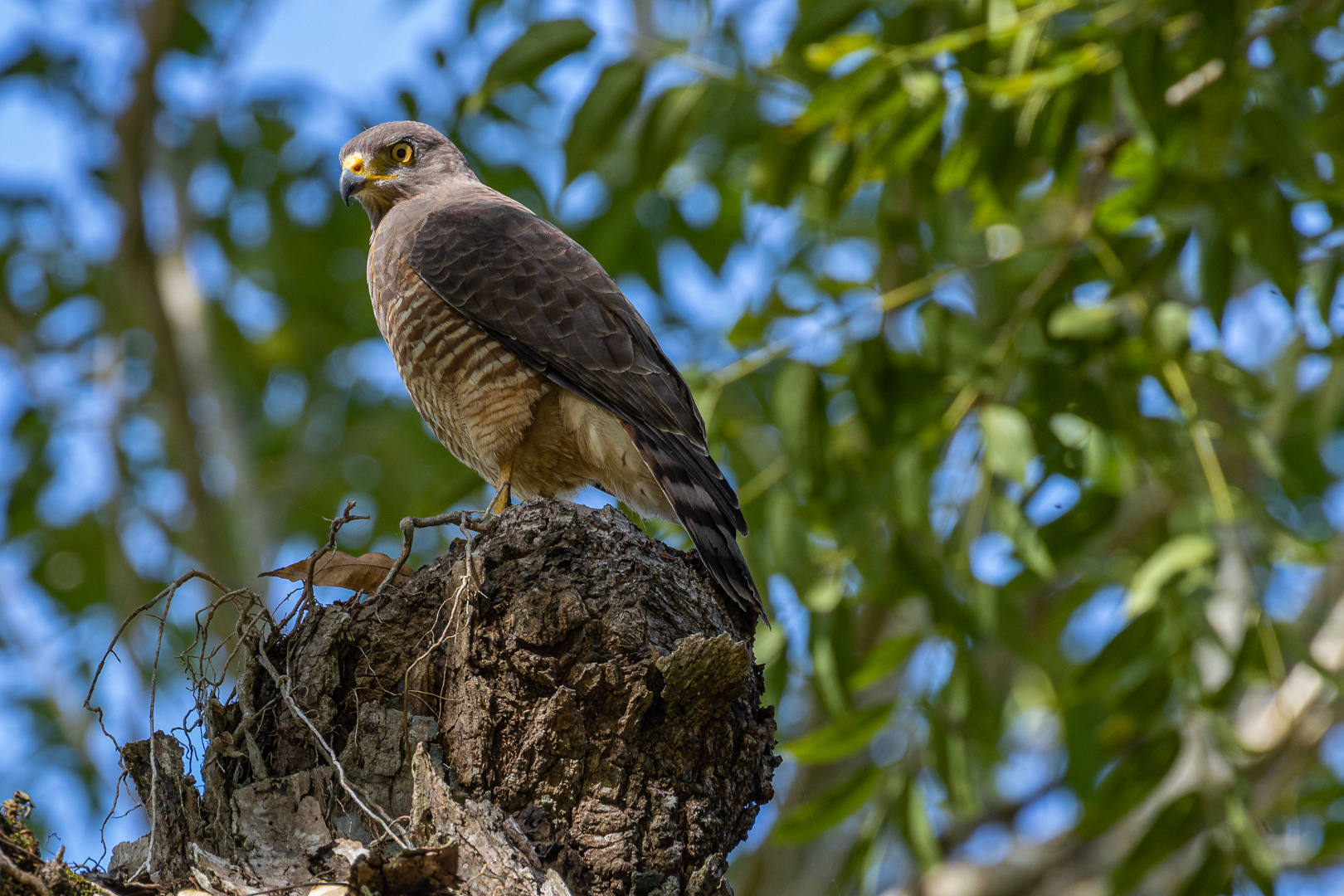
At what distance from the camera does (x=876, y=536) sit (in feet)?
13.7

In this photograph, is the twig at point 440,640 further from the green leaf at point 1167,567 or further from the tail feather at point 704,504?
the green leaf at point 1167,567

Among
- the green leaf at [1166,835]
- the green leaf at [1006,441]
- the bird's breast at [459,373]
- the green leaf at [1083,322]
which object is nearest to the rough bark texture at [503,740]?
the bird's breast at [459,373]

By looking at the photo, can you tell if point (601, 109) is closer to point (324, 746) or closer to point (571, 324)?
point (571, 324)

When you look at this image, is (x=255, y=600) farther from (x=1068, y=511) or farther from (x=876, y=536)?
(x=1068, y=511)

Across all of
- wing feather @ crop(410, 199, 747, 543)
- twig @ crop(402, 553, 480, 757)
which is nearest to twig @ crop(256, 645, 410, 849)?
twig @ crop(402, 553, 480, 757)

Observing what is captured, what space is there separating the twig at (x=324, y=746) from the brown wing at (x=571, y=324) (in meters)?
1.08

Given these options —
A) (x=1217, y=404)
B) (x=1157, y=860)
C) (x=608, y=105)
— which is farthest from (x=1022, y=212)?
(x=1157, y=860)

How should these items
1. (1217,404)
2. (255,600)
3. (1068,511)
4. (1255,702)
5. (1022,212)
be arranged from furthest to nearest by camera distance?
(1255,702)
(1022,212)
(1217,404)
(1068,511)
(255,600)

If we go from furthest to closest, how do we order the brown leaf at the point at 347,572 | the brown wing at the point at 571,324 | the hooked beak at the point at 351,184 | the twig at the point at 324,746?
the hooked beak at the point at 351,184
the brown wing at the point at 571,324
the brown leaf at the point at 347,572
the twig at the point at 324,746

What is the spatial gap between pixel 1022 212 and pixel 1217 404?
1342 millimetres

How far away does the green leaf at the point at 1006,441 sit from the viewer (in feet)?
12.2

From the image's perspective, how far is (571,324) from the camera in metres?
3.51

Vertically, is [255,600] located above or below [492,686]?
above

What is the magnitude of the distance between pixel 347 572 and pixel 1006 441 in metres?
2.14
